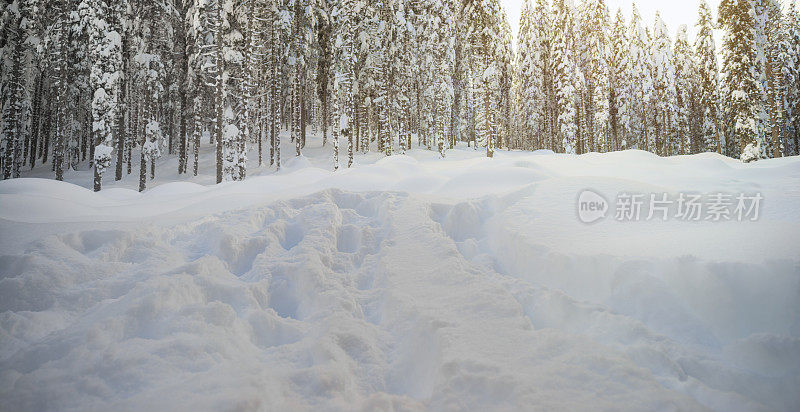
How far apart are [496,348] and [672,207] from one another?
3.70 metres

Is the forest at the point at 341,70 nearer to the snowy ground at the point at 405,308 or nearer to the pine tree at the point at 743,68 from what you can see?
the pine tree at the point at 743,68

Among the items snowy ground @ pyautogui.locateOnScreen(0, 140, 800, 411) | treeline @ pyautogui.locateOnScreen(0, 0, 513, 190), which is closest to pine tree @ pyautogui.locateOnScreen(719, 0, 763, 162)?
treeline @ pyautogui.locateOnScreen(0, 0, 513, 190)

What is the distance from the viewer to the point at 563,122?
28.2 metres

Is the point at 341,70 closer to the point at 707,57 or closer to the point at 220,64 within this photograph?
the point at 220,64

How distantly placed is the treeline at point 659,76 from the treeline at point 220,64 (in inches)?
231

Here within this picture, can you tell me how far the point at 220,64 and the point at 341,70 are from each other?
5.96 meters

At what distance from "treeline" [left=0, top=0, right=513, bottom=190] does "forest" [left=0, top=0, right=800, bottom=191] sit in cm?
10

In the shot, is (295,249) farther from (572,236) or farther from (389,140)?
(389,140)

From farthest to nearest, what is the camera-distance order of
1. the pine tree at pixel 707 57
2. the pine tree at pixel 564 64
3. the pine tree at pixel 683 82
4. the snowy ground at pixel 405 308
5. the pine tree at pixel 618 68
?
the pine tree at pixel 683 82 → the pine tree at pixel 618 68 → the pine tree at pixel 707 57 → the pine tree at pixel 564 64 → the snowy ground at pixel 405 308

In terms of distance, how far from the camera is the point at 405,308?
371 centimetres

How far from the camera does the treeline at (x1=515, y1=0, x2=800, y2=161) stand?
76.7 feet

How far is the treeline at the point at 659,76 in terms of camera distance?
23375mm

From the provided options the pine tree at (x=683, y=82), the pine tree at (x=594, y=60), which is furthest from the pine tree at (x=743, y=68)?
the pine tree at (x=683, y=82)

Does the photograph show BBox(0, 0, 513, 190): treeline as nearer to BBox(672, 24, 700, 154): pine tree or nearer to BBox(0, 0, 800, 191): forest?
BBox(0, 0, 800, 191): forest
